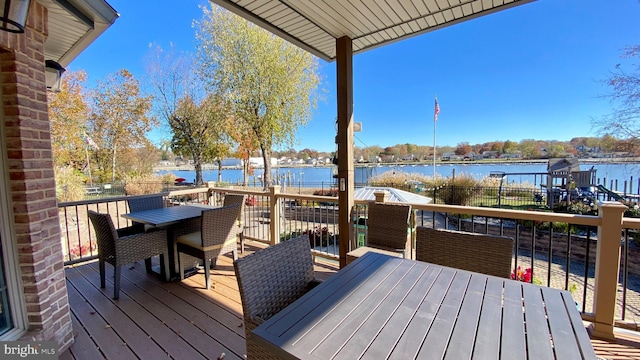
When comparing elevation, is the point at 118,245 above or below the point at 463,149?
below

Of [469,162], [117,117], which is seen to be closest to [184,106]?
[117,117]

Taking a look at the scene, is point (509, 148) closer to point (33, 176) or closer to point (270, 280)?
point (270, 280)

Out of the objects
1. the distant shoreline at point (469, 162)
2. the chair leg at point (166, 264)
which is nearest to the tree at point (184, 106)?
the distant shoreline at point (469, 162)

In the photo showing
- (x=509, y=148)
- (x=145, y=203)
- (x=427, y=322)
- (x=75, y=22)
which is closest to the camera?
(x=427, y=322)

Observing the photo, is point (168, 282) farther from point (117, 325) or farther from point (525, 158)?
point (525, 158)

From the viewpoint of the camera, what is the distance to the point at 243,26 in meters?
9.66

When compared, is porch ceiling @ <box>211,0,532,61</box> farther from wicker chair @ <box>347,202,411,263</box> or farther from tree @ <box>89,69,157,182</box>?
tree @ <box>89,69,157,182</box>

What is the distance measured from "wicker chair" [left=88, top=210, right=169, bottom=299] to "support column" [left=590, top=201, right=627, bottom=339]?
394 centimetres

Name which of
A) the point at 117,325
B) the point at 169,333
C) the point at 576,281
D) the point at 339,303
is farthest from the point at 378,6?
the point at 576,281

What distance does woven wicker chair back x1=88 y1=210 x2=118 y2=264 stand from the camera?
2.49m

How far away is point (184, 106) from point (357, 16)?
1306 centimetres

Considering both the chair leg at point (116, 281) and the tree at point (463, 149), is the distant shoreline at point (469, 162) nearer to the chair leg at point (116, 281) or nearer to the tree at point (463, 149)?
the tree at point (463, 149)

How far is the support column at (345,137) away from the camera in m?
2.78

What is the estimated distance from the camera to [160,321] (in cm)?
219
